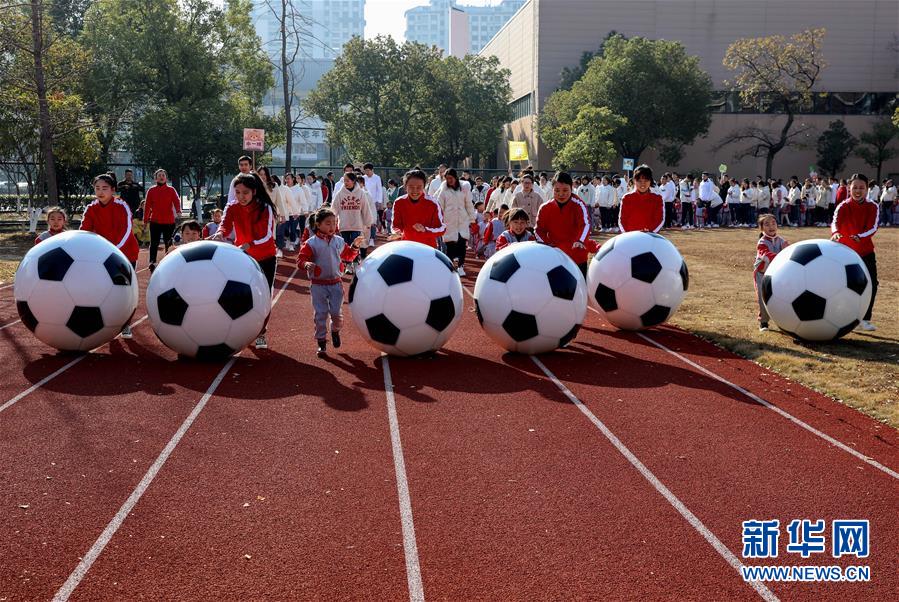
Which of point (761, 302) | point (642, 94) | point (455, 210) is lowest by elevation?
point (761, 302)

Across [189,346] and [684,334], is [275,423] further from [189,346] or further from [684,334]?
[684,334]

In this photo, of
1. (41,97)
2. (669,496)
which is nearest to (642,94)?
(41,97)

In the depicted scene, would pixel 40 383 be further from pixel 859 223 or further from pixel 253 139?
pixel 253 139

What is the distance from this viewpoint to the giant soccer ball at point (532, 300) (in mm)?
8812

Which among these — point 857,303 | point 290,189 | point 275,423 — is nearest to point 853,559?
point 275,423

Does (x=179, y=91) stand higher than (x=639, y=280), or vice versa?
(x=179, y=91)

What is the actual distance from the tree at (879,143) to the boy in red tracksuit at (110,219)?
54.6m

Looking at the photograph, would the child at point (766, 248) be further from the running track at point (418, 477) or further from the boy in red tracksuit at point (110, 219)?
the boy in red tracksuit at point (110, 219)

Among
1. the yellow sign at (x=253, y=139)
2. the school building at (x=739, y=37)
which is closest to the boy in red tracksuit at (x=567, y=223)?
the yellow sign at (x=253, y=139)

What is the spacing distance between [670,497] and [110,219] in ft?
25.6

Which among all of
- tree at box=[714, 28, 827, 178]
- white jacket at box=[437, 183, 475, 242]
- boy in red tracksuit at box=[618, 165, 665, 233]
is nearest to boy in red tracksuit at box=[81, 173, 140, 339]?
white jacket at box=[437, 183, 475, 242]

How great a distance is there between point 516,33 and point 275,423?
2531 inches

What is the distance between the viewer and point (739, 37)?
59000 mm

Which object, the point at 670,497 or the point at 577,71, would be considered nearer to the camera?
the point at 670,497
